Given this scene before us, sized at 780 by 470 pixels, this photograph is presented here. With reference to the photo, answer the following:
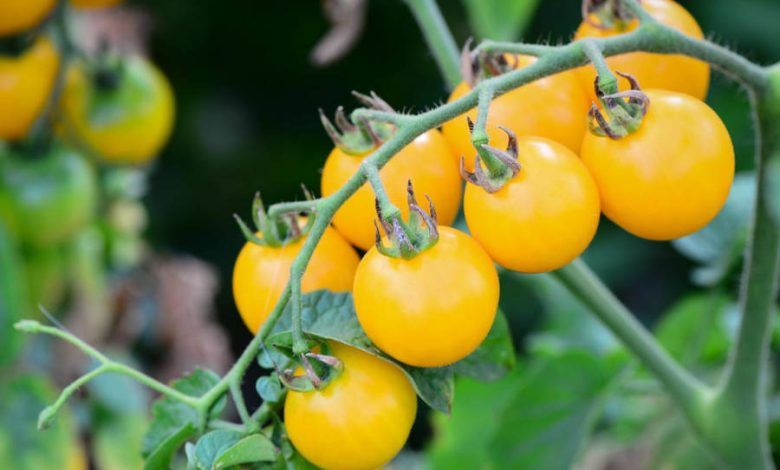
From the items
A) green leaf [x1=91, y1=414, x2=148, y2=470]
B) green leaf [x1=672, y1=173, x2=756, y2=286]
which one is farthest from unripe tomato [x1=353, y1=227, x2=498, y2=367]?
green leaf [x1=91, y1=414, x2=148, y2=470]

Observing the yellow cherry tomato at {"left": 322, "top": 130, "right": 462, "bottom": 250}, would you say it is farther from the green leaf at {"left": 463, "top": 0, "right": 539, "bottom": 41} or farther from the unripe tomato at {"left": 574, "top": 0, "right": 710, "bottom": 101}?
the green leaf at {"left": 463, "top": 0, "right": 539, "bottom": 41}

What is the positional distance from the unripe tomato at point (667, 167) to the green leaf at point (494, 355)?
0.40 ft

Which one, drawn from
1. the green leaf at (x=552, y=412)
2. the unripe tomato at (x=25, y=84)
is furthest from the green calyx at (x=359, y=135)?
the unripe tomato at (x=25, y=84)

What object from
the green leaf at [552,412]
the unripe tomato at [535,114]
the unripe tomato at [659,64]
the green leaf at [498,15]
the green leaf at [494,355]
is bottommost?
the green leaf at [552,412]

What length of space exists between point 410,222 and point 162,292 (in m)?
0.83

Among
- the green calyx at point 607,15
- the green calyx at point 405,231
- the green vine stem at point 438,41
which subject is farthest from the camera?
the green vine stem at point 438,41

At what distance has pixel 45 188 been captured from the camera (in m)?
0.98

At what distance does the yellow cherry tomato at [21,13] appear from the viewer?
2.73 ft

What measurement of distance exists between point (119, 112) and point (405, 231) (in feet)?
1.80

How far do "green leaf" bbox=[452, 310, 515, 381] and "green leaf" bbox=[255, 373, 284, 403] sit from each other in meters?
0.12

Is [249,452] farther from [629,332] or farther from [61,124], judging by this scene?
[61,124]

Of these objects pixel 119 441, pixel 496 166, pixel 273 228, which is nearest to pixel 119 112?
pixel 119 441

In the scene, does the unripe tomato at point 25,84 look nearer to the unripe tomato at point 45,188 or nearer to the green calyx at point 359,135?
the unripe tomato at point 45,188

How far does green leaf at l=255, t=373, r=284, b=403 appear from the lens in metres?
0.52
